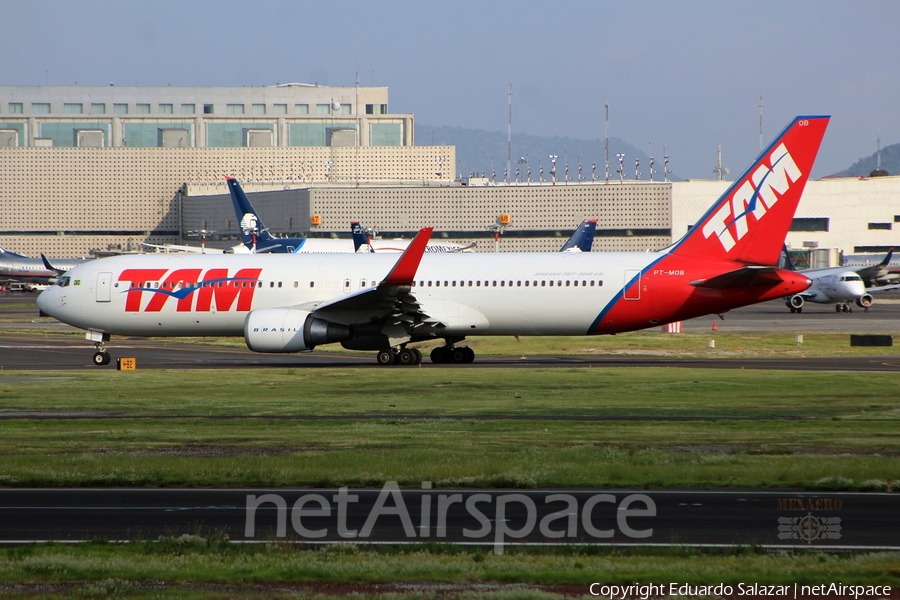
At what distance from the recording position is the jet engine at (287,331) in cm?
3216

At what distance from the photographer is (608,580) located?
354 inches

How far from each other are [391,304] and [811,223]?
382ft

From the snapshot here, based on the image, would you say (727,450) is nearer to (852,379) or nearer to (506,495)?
(506,495)

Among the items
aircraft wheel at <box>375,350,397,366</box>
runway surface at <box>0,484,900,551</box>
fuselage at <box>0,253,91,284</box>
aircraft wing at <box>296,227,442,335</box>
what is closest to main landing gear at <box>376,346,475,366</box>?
aircraft wheel at <box>375,350,397,366</box>

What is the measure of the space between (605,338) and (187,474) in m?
32.7

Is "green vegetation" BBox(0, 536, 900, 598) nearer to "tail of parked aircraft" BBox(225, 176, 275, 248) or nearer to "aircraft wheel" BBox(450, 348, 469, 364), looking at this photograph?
"aircraft wheel" BBox(450, 348, 469, 364)

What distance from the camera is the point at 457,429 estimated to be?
19.0m

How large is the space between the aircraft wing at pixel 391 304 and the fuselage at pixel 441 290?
33 cm

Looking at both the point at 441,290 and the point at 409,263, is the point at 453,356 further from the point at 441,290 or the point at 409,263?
the point at 409,263

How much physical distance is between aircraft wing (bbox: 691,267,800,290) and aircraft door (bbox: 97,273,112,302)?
18.6m

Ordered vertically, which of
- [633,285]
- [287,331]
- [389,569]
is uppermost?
[633,285]

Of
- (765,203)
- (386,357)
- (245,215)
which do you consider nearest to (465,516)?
(386,357)

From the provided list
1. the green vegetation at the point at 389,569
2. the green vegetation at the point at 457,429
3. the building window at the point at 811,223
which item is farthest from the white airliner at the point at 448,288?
the building window at the point at 811,223

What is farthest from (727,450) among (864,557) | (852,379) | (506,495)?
(852,379)
